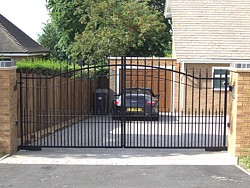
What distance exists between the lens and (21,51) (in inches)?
992

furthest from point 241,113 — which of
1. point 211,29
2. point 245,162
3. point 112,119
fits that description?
point 211,29

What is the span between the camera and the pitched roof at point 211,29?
20141 millimetres

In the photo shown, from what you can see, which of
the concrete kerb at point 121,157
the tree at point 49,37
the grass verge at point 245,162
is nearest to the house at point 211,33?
the concrete kerb at point 121,157

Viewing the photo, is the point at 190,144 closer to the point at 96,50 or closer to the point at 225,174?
the point at 225,174

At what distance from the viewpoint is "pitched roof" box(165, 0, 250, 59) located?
20.1 meters

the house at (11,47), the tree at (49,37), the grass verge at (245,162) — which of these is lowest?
the grass verge at (245,162)

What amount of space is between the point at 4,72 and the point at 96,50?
13426 mm

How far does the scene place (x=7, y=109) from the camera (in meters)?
9.72

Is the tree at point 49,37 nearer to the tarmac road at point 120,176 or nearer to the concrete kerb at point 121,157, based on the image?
the concrete kerb at point 121,157

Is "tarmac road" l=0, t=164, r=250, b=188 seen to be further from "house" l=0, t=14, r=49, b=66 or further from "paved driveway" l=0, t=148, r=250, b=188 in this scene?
"house" l=0, t=14, r=49, b=66

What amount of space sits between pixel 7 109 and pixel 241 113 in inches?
211

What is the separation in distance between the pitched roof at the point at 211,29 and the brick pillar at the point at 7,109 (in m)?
11.4

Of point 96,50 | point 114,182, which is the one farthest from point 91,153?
point 96,50

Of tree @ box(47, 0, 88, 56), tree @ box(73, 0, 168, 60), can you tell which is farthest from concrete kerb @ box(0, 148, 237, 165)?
tree @ box(47, 0, 88, 56)
